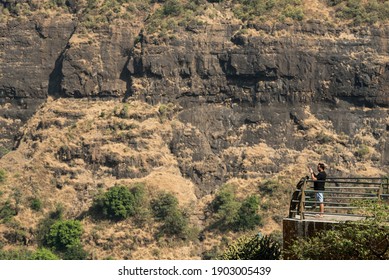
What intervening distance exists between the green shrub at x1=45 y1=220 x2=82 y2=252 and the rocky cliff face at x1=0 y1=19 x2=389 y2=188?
9539 mm

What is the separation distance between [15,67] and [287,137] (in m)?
20.6

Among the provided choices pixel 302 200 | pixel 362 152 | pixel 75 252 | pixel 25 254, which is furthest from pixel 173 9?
pixel 302 200

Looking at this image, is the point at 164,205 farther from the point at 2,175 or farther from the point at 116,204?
the point at 2,175

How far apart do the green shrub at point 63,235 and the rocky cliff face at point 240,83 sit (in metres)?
9.54

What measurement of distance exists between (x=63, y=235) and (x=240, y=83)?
17.6 m

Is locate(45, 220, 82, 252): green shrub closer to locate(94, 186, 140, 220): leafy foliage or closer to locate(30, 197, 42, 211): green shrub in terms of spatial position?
locate(94, 186, 140, 220): leafy foliage

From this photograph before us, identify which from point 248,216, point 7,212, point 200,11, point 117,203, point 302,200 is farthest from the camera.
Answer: point 200,11

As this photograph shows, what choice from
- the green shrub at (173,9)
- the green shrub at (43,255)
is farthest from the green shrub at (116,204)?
the green shrub at (173,9)

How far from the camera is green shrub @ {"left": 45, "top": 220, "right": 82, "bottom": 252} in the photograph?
293ft

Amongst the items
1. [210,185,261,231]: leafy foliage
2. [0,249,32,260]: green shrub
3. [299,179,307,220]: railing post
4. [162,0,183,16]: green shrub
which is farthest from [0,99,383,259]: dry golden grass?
[299,179,307,220]: railing post

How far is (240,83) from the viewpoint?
325ft

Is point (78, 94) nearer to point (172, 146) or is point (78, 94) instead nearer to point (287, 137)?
point (172, 146)

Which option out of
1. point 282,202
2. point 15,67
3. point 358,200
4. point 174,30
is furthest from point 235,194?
point 358,200

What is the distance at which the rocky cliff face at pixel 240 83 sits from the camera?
96.6 m
